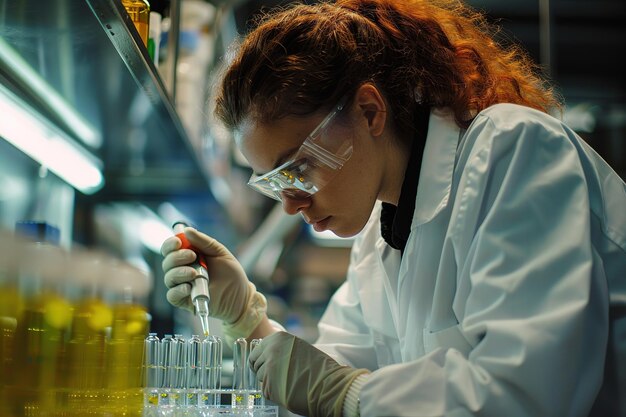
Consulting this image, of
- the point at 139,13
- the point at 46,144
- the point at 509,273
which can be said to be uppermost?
the point at 139,13

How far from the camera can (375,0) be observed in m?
1.69

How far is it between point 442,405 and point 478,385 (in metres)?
0.07

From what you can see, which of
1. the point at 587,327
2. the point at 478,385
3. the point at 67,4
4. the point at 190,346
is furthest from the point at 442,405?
the point at 67,4

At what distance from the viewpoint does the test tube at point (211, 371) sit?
143 centimetres

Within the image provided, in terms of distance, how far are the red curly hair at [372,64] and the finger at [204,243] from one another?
32 centimetres

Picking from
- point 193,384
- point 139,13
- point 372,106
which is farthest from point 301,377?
point 139,13

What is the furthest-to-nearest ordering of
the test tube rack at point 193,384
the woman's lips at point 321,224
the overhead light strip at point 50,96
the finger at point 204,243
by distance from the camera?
the finger at point 204,243 → the woman's lips at point 321,224 → the overhead light strip at point 50,96 → the test tube rack at point 193,384

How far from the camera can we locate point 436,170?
4.94 ft

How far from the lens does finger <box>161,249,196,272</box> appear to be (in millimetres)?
1660

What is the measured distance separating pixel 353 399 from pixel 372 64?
2.42ft

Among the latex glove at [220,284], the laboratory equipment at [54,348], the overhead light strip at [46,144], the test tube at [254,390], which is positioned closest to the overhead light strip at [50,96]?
the overhead light strip at [46,144]

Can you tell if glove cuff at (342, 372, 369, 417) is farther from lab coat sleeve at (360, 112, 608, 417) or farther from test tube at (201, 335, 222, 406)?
test tube at (201, 335, 222, 406)

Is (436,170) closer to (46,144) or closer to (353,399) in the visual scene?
(353,399)

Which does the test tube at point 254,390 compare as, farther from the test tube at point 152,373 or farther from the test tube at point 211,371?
the test tube at point 152,373
